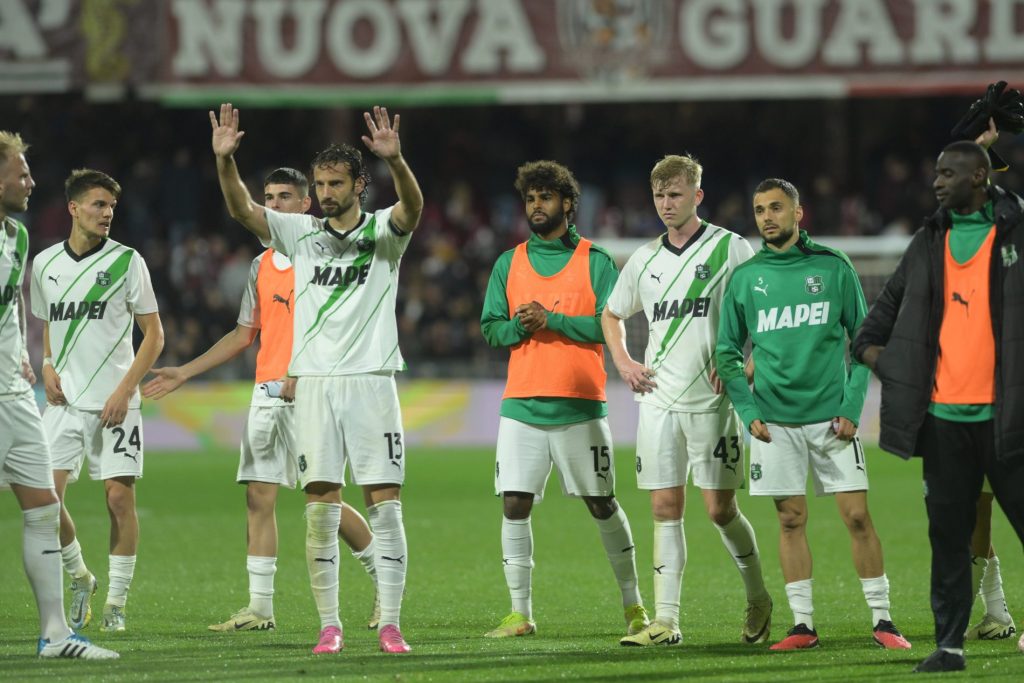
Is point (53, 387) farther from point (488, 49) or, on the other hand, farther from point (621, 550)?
point (488, 49)

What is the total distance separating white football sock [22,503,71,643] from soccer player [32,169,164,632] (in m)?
1.10

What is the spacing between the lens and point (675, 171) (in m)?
7.20

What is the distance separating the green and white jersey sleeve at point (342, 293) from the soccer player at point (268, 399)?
3.22ft

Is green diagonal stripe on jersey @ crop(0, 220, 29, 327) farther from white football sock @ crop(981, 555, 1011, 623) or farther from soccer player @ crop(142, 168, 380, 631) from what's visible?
white football sock @ crop(981, 555, 1011, 623)

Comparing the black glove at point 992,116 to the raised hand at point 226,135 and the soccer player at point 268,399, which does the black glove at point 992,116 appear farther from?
Answer: the soccer player at point 268,399

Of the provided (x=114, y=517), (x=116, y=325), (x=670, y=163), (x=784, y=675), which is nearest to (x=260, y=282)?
(x=116, y=325)

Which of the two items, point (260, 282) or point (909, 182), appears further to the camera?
point (909, 182)

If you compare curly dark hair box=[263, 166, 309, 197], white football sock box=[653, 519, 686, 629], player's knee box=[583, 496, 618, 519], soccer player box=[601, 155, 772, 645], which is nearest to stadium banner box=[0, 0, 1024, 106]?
curly dark hair box=[263, 166, 309, 197]

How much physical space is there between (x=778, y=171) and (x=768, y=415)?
18.1 meters

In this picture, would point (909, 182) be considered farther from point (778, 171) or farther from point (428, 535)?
point (428, 535)

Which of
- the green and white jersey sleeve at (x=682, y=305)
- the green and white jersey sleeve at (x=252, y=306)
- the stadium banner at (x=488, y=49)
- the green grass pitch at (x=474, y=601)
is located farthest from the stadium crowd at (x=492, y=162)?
the green and white jersey sleeve at (x=682, y=305)

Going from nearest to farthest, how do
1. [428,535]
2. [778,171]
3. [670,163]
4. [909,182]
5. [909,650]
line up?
[909,650], [670,163], [428,535], [909,182], [778,171]

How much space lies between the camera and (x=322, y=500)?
6.74 metres

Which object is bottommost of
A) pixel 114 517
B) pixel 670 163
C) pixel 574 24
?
pixel 114 517
